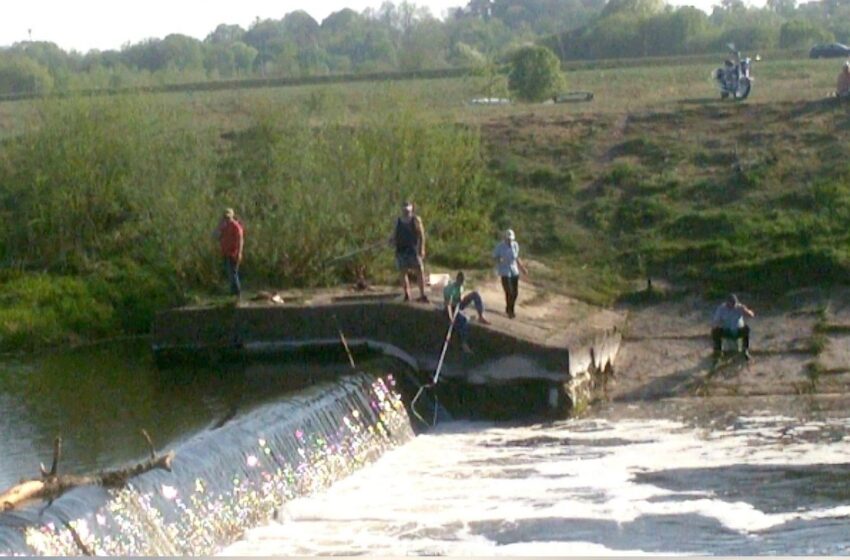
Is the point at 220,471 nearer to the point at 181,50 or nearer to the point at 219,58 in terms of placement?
the point at 181,50

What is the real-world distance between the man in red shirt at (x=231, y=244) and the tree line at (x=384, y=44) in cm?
1177

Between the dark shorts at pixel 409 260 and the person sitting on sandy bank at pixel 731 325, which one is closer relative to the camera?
the dark shorts at pixel 409 260

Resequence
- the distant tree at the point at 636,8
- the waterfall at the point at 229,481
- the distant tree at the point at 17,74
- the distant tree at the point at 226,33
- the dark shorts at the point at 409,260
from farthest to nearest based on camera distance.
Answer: the distant tree at the point at 226,33
the distant tree at the point at 636,8
the distant tree at the point at 17,74
the dark shorts at the point at 409,260
the waterfall at the point at 229,481

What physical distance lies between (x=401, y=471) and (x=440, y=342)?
14.7ft

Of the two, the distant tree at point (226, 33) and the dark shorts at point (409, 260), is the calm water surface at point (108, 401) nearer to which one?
the dark shorts at point (409, 260)

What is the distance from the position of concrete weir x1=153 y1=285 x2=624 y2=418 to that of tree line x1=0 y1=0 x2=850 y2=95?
13.1m

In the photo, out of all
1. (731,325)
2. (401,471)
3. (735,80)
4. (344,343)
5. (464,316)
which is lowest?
(401,471)

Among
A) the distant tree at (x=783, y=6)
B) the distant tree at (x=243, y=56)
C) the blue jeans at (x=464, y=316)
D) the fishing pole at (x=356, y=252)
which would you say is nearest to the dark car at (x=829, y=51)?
the distant tree at (x=243, y=56)

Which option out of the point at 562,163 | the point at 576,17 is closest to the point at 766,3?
the point at 576,17

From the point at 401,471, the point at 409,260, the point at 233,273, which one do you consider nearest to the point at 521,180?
the point at 233,273

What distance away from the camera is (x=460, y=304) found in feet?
87.0

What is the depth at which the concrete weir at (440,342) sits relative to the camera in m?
26.3

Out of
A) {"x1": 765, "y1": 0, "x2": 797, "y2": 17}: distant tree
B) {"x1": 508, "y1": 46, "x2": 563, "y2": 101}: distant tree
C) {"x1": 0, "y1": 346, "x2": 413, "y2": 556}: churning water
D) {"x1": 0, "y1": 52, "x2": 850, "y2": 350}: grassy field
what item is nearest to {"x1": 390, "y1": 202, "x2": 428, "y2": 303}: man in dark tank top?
{"x1": 0, "y1": 346, "x2": 413, "y2": 556}: churning water

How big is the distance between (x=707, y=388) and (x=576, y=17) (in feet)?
398
